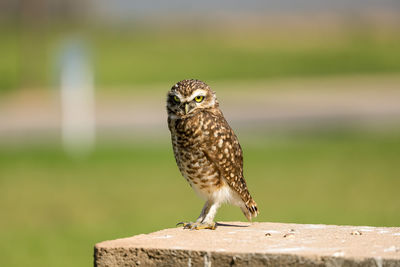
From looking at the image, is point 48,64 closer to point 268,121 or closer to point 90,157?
point 268,121

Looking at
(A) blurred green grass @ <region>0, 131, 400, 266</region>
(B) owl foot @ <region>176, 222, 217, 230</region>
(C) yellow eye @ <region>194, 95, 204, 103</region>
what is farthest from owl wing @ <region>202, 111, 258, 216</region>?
(A) blurred green grass @ <region>0, 131, 400, 266</region>

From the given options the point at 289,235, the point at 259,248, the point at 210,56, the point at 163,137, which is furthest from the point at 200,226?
the point at 210,56

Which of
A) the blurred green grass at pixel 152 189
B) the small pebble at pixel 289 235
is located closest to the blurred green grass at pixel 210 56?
the blurred green grass at pixel 152 189

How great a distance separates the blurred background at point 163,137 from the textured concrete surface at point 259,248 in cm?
439

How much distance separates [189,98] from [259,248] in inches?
42.6

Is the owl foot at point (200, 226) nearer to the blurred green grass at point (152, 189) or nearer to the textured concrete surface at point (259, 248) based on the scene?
the textured concrete surface at point (259, 248)

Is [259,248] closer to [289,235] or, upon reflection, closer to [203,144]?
[289,235]

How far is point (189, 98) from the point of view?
17.8ft

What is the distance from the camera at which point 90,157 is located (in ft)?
61.4

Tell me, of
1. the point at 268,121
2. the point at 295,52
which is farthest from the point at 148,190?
the point at 295,52

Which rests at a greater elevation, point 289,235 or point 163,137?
point 163,137

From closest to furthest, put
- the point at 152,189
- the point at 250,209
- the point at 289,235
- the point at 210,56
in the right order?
the point at 289,235
the point at 250,209
the point at 152,189
the point at 210,56

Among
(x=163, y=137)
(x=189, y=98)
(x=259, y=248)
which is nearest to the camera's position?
(x=259, y=248)

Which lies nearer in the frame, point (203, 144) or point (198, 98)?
point (198, 98)
